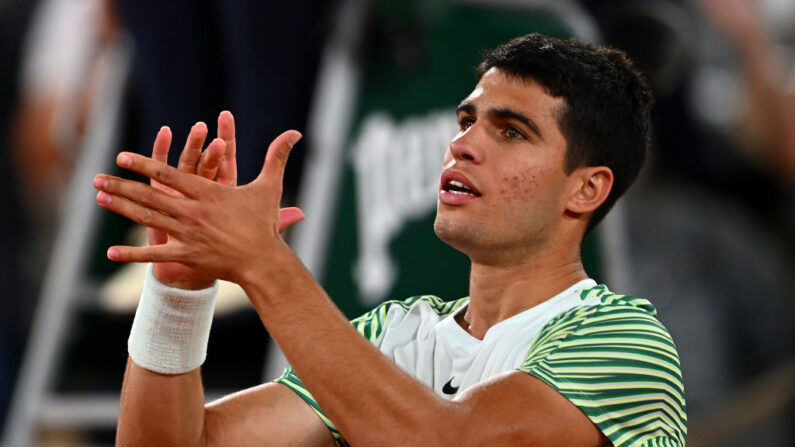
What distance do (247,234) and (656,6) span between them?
2.59 metres

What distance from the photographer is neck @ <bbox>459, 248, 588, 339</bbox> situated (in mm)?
2004

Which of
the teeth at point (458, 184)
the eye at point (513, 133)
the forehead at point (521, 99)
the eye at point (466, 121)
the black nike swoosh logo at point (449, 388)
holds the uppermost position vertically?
the forehead at point (521, 99)

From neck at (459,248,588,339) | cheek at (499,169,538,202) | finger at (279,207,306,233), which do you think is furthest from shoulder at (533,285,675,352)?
finger at (279,207,306,233)

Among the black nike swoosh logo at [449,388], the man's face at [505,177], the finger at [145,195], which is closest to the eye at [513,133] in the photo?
the man's face at [505,177]

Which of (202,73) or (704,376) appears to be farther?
(704,376)

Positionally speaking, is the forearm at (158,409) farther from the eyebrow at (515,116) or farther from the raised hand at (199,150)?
the eyebrow at (515,116)

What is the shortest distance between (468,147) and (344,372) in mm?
542

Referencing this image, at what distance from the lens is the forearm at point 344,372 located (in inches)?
61.9

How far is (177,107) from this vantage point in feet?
12.0

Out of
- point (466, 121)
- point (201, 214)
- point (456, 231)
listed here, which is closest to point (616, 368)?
point (456, 231)

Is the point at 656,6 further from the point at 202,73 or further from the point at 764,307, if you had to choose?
the point at 202,73

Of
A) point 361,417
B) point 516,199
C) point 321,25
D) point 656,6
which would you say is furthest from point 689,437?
point 361,417

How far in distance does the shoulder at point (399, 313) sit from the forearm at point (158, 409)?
14.0 inches

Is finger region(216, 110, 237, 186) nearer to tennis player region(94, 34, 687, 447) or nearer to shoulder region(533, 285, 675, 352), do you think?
tennis player region(94, 34, 687, 447)
